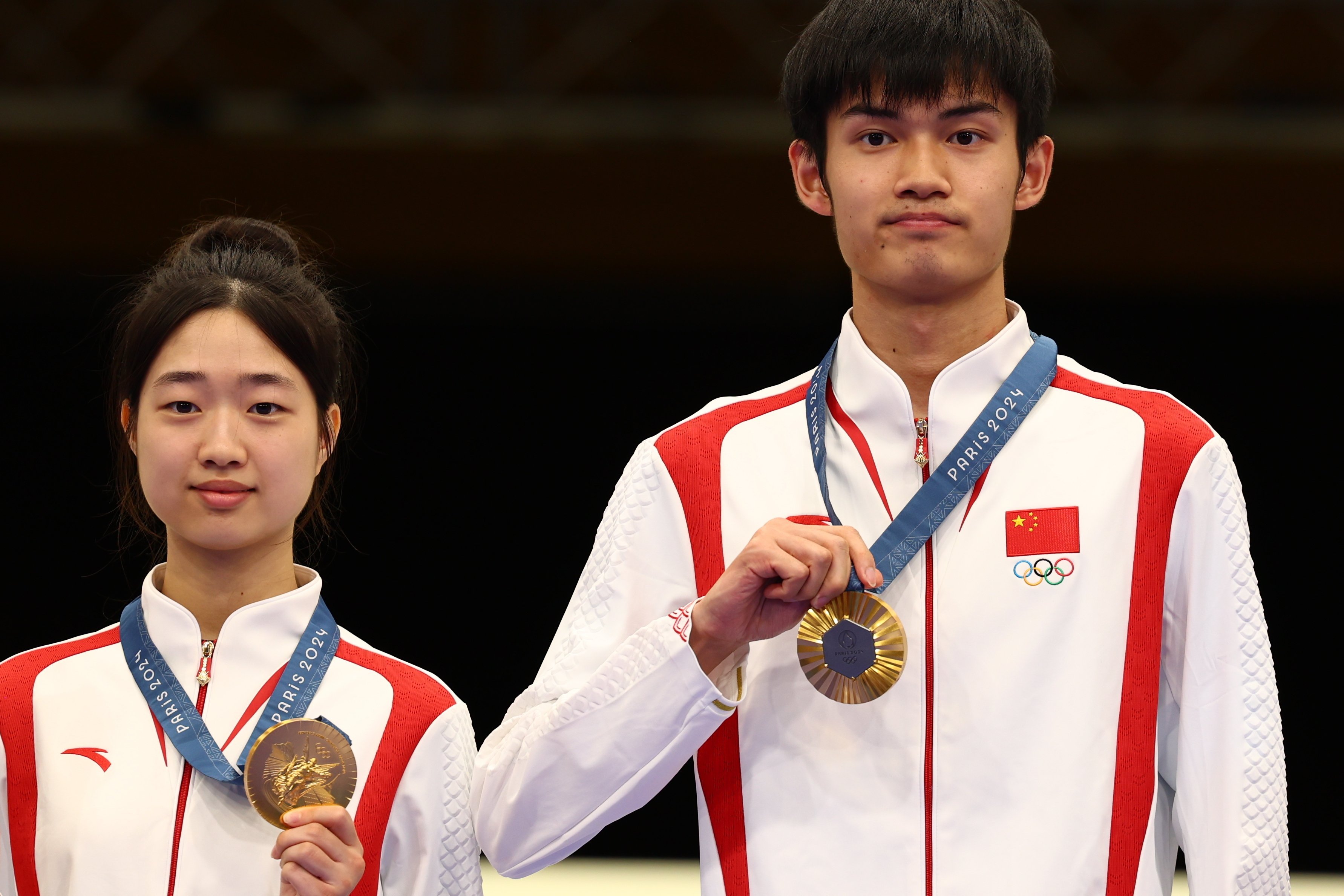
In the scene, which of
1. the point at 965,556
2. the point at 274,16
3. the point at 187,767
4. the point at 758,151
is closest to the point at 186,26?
the point at 274,16

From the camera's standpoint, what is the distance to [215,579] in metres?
2.17

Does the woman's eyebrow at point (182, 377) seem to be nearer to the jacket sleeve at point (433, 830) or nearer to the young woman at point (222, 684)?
the young woman at point (222, 684)

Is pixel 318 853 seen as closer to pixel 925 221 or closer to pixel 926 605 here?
pixel 926 605

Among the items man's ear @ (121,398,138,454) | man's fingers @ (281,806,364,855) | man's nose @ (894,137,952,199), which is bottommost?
man's fingers @ (281,806,364,855)

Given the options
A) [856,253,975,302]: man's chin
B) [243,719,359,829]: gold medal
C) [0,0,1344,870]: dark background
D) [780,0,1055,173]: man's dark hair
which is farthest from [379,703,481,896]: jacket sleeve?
[0,0,1344,870]: dark background

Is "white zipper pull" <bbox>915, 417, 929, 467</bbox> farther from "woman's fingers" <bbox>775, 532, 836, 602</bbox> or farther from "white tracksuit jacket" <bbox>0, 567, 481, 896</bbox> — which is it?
"white tracksuit jacket" <bbox>0, 567, 481, 896</bbox>

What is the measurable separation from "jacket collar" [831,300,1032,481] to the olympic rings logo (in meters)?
0.16

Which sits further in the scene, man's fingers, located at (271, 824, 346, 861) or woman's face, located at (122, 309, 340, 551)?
woman's face, located at (122, 309, 340, 551)

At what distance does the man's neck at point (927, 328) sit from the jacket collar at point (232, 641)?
89 centimetres

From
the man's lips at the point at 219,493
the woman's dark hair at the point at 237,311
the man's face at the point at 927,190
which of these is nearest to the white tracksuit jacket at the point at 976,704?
the man's face at the point at 927,190

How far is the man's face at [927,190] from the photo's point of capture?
6.22 ft

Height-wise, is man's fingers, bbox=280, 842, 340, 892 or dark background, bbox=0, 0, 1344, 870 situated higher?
dark background, bbox=0, 0, 1344, 870

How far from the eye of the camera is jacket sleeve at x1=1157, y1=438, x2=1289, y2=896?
1.73 meters

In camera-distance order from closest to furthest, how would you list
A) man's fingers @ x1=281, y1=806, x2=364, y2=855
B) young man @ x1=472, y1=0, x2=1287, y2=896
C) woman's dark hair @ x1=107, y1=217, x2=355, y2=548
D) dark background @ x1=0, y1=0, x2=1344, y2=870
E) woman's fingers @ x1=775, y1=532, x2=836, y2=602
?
woman's fingers @ x1=775, y1=532, x2=836, y2=602
young man @ x1=472, y1=0, x2=1287, y2=896
man's fingers @ x1=281, y1=806, x2=364, y2=855
woman's dark hair @ x1=107, y1=217, x2=355, y2=548
dark background @ x1=0, y1=0, x2=1344, y2=870
